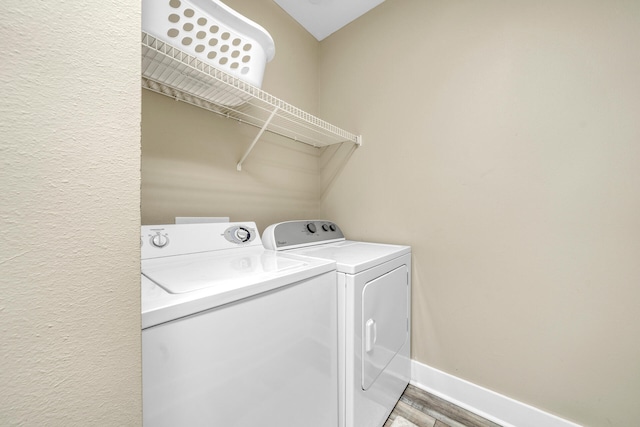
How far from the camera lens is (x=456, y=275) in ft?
4.47

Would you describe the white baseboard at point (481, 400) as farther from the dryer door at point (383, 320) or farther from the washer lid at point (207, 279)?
the washer lid at point (207, 279)

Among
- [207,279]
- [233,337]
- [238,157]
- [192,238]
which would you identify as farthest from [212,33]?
[233,337]

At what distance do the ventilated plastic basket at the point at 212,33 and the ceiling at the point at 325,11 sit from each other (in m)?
0.90

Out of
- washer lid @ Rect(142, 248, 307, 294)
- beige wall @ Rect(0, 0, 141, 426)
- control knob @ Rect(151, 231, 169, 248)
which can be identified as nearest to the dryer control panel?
washer lid @ Rect(142, 248, 307, 294)

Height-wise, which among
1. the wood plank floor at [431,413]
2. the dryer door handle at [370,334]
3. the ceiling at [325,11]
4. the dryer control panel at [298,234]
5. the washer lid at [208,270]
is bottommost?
the wood plank floor at [431,413]

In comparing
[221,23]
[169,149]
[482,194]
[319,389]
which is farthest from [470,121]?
[169,149]

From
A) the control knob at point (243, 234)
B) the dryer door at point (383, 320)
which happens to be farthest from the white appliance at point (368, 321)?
the control knob at point (243, 234)

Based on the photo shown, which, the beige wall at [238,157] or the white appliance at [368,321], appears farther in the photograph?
the beige wall at [238,157]

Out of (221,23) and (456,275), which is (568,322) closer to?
(456,275)

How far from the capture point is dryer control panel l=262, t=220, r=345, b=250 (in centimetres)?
133

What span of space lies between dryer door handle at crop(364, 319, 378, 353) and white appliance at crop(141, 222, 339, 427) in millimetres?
145

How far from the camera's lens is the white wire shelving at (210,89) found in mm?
919

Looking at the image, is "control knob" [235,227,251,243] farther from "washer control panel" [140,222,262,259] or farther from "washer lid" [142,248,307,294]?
"washer lid" [142,248,307,294]

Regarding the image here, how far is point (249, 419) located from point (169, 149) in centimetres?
122
